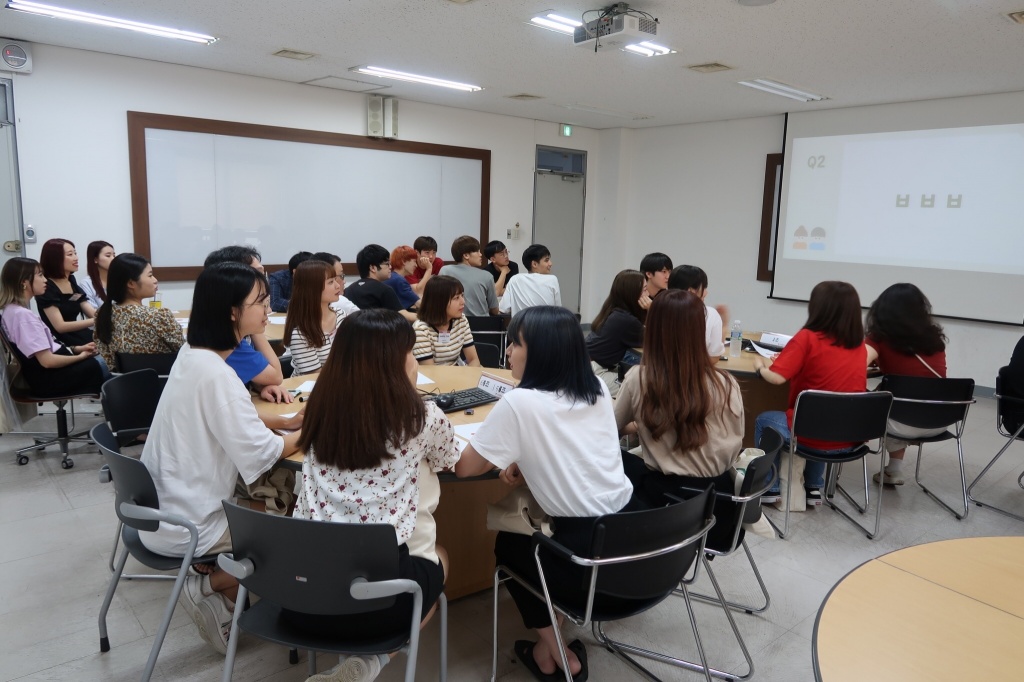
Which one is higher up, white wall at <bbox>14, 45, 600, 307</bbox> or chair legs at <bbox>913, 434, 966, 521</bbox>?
white wall at <bbox>14, 45, 600, 307</bbox>

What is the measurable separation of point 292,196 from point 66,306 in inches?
103

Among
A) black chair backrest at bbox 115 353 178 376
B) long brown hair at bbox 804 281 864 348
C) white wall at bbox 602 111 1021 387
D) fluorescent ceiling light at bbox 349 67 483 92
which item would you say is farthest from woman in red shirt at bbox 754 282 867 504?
white wall at bbox 602 111 1021 387

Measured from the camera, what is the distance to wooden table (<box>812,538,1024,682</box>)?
1.16 metres

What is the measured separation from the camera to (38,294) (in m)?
4.28

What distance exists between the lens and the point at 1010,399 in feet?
12.5

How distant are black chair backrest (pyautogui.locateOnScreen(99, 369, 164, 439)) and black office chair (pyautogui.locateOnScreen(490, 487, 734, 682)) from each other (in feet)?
5.75

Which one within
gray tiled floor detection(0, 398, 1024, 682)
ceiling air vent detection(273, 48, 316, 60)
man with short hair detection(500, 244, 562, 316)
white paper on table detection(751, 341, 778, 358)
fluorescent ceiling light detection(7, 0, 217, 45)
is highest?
ceiling air vent detection(273, 48, 316, 60)

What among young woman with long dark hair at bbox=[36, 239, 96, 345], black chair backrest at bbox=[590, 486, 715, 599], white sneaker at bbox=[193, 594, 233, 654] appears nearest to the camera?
black chair backrest at bbox=[590, 486, 715, 599]

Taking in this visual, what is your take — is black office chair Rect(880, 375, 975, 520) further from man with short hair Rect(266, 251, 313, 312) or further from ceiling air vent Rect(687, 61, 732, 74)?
man with short hair Rect(266, 251, 313, 312)

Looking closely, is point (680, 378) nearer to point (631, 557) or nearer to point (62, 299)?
point (631, 557)

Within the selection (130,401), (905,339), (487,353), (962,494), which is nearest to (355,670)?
(130,401)

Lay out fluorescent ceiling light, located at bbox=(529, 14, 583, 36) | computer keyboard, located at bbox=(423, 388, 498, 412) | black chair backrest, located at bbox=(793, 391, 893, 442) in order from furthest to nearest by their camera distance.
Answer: fluorescent ceiling light, located at bbox=(529, 14, 583, 36) → black chair backrest, located at bbox=(793, 391, 893, 442) → computer keyboard, located at bbox=(423, 388, 498, 412)

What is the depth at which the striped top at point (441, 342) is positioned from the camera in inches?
141

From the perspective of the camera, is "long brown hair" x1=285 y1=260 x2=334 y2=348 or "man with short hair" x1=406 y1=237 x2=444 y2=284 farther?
"man with short hair" x1=406 y1=237 x2=444 y2=284
